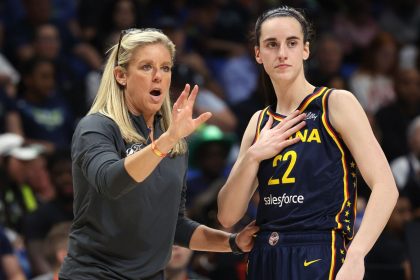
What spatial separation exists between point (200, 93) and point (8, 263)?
3.37m

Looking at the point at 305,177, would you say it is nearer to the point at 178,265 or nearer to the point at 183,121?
the point at 183,121

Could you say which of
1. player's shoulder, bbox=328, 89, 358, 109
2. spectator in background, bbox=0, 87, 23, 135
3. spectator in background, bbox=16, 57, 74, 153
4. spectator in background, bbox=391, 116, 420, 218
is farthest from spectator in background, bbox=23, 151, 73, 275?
player's shoulder, bbox=328, 89, 358, 109

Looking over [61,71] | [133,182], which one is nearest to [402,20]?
[61,71]

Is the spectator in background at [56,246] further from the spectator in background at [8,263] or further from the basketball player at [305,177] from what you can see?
the basketball player at [305,177]

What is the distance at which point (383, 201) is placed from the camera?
3.80 meters

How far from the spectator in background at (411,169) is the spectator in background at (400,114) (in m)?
0.18

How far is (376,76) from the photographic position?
35.4 ft

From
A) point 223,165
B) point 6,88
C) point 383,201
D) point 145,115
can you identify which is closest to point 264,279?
point 383,201

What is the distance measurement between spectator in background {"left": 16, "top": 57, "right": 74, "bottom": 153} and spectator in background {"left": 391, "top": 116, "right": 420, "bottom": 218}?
10.8ft

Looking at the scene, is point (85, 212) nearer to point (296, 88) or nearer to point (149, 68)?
point (149, 68)

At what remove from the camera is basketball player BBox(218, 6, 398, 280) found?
388 cm

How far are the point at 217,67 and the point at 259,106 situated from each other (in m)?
1.41

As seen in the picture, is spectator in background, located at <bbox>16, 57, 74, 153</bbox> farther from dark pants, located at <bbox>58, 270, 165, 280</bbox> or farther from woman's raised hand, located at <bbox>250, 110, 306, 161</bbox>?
woman's raised hand, located at <bbox>250, 110, 306, 161</bbox>

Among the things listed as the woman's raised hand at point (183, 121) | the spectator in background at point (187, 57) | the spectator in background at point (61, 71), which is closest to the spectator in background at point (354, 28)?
the spectator in background at point (187, 57)
